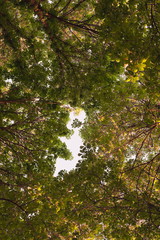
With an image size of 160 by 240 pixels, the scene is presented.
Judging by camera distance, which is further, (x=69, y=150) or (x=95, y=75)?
(x=69, y=150)

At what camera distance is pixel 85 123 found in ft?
28.6

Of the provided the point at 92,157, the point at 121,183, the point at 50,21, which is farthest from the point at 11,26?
the point at 121,183

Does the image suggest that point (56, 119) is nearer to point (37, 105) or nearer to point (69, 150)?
point (37, 105)

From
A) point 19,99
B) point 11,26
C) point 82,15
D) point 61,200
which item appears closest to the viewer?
point 61,200

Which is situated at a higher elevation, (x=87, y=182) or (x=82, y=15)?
(x=82, y=15)

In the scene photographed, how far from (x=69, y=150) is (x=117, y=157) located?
2.54 meters

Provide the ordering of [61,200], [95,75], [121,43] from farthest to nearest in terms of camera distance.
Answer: [95,75] < [61,200] < [121,43]

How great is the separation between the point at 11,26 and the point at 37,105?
2.73m

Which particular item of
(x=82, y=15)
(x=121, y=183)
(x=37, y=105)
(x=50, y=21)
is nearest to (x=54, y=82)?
(x=37, y=105)

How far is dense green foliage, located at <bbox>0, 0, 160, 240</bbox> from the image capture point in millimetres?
4062

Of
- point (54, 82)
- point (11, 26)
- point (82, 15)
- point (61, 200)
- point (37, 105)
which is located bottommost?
point (61, 200)

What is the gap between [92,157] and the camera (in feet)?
20.5

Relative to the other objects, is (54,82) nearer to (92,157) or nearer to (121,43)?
(92,157)

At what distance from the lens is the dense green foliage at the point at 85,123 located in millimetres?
4062
